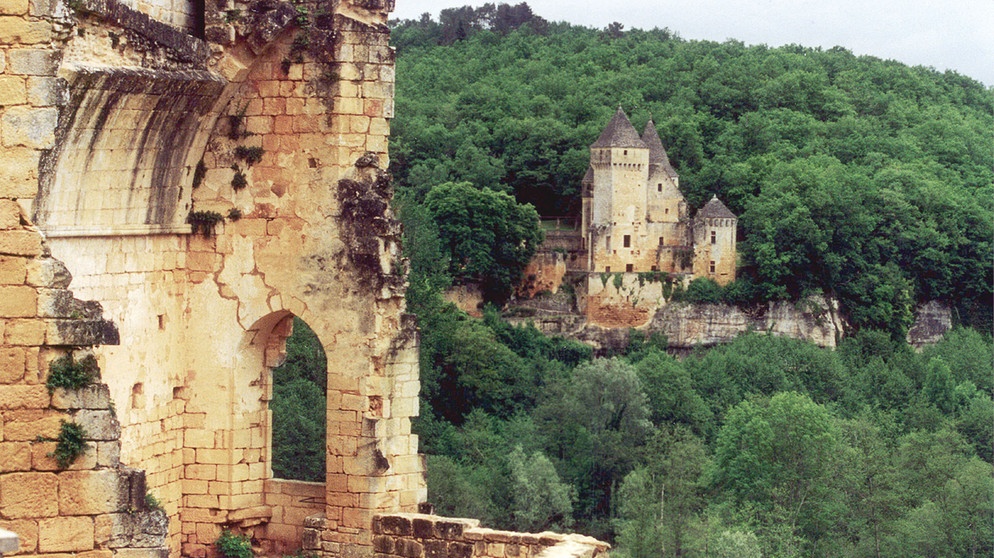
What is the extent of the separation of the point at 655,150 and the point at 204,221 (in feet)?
281

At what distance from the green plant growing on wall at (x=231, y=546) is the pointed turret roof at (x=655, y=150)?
83.1 meters

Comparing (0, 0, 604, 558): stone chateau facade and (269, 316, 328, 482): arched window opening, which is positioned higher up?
A: (0, 0, 604, 558): stone chateau facade

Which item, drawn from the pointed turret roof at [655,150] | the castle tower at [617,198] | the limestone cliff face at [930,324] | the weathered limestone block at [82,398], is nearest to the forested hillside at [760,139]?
the limestone cliff face at [930,324]

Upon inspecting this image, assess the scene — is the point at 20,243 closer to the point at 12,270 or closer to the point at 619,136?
the point at 12,270

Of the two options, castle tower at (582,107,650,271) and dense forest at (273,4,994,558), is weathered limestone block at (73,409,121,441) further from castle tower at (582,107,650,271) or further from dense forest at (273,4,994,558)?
castle tower at (582,107,650,271)

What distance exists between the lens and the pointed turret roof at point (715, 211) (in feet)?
311

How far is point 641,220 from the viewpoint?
307 ft

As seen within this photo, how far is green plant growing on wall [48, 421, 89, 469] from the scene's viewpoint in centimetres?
887

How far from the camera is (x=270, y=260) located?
511 inches

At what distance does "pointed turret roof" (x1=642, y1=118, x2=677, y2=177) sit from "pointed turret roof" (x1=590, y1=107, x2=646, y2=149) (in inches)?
98.3

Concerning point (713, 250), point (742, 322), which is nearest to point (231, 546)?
point (742, 322)

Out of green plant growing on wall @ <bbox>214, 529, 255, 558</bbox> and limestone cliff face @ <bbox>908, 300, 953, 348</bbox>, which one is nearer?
green plant growing on wall @ <bbox>214, 529, 255, 558</bbox>

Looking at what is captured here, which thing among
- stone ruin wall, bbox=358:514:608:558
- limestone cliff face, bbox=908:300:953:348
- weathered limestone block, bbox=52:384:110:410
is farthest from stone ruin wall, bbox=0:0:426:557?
limestone cliff face, bbox=908:300:953:348

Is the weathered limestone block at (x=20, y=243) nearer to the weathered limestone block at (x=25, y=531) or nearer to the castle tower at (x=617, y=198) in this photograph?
the weathered limestone block at (x=25, y=531)
